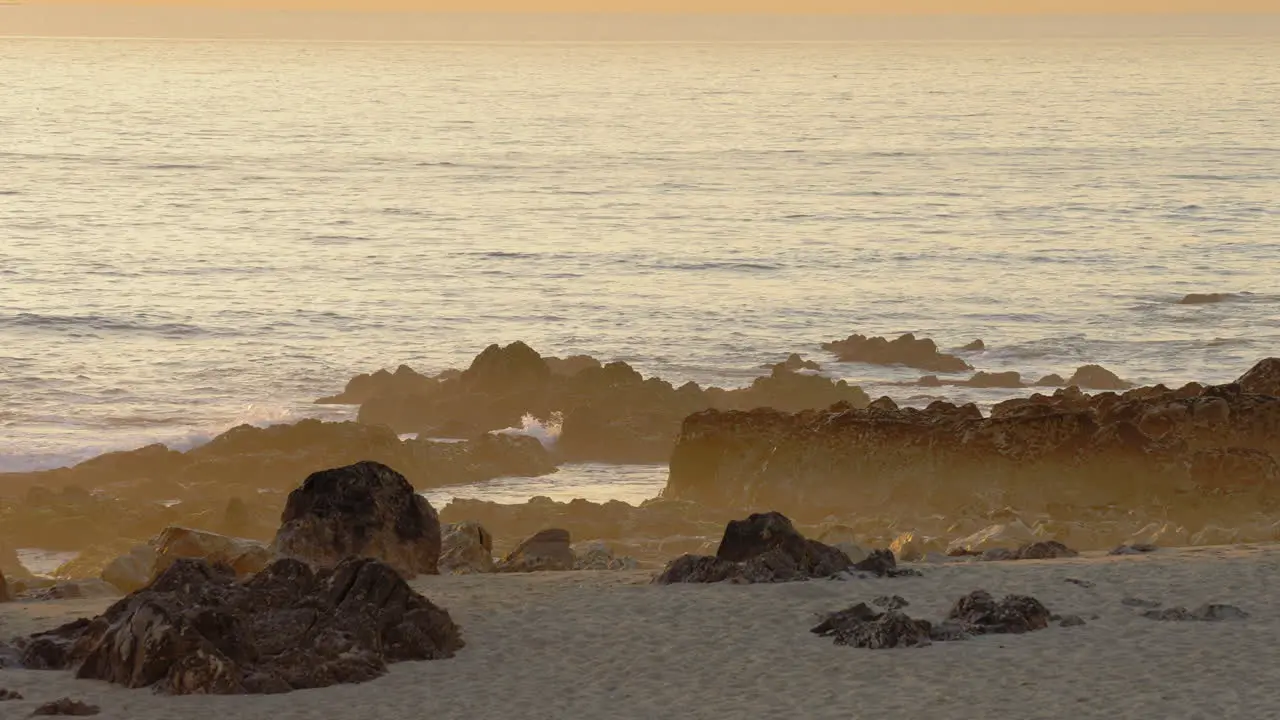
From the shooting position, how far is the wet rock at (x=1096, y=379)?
1658 inches

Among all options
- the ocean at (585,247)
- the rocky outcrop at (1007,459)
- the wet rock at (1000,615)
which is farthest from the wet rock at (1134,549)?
the ocean at (585,247)

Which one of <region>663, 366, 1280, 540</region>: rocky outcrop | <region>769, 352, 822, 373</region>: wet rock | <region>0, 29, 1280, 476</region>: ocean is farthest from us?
<region>0, 29, 1280, 476</region>: ocean

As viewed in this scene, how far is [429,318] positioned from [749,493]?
94.2 feet

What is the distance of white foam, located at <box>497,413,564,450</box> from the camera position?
35094 mm

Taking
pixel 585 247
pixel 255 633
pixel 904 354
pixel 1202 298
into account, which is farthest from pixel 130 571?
pixel 585 247

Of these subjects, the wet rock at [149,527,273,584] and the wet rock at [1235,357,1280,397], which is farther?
the wet rock at [1235,357,1280,397]

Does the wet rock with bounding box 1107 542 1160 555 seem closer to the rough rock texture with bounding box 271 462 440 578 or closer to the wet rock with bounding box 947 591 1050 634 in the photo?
the wet rock with bounding box 947 591 1050 634

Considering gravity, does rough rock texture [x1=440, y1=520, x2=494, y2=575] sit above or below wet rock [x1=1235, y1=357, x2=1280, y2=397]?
below

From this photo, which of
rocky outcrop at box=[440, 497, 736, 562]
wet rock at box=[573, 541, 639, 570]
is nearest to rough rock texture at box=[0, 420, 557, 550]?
rocky outcrop at box=[440, 497, 736, 562]

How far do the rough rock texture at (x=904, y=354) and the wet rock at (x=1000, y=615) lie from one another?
26629 mm

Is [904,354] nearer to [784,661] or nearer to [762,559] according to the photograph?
[762,559]

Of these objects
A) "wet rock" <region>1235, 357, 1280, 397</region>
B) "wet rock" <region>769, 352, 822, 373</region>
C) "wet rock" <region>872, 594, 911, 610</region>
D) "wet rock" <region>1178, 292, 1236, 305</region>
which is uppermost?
"wet rock" <region>1178, 292, 1236, 305</region>

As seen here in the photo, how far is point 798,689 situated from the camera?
1593cm

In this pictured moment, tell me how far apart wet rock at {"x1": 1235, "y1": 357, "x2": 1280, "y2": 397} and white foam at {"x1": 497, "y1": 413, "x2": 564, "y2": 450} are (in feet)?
42.2
